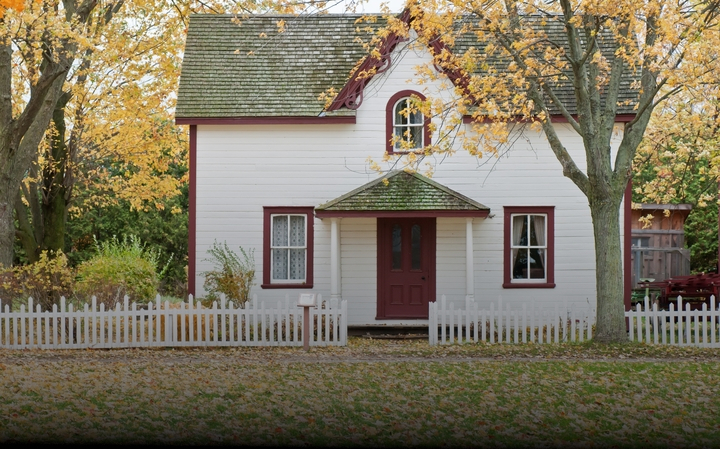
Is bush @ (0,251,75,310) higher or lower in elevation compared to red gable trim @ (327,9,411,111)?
lower

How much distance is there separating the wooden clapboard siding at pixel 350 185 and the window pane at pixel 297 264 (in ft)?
1.21

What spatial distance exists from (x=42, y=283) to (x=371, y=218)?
7370 mm

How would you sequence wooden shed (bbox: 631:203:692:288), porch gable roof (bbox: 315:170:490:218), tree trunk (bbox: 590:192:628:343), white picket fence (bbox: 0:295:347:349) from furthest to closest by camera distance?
wooden shed (bbox: 631:203:692:288) < porch gable roof (bbox: 315:170:490:218) < white picket fence (bbox: 0:295:347:349) < tree trunk (bbox: 590:192:628:343)

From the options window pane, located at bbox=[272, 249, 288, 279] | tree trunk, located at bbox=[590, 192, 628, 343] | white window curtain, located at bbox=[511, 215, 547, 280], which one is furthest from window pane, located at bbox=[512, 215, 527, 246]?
window pane, located at bbox=[272, 249, 288, 279]

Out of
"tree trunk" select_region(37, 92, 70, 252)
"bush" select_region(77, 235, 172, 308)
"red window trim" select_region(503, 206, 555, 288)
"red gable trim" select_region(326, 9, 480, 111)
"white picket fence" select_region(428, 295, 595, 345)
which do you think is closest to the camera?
"white picket fence" select_region(428, 295, 595, 345)

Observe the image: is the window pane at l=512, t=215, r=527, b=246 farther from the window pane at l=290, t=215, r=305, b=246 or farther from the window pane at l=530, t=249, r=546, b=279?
the window pane at l=290, t=215, r=305, b=246

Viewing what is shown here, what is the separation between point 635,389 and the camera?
38.5 ft

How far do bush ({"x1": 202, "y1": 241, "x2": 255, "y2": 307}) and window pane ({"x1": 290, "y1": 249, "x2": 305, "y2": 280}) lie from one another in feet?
3.02

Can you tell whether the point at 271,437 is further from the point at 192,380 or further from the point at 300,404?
the point at 192,380

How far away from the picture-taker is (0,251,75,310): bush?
693 inches

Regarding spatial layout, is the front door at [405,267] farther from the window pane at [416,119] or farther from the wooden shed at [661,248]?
the wooden shed at [661,248]

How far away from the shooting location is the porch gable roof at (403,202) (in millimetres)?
19219

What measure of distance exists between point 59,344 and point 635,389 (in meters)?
10.9

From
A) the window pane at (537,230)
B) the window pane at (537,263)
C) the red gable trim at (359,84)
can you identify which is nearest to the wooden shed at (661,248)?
the window pane at (537,263)
